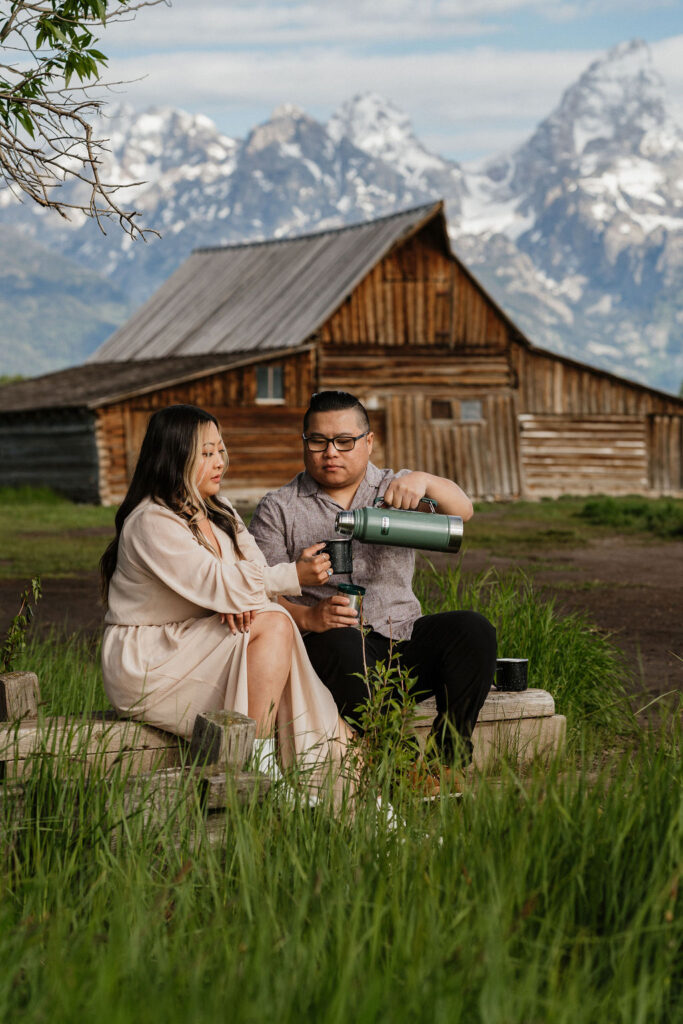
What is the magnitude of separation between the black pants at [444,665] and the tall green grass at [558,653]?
1367 millimetres

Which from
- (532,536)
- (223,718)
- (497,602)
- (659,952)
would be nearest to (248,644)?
(223,718)

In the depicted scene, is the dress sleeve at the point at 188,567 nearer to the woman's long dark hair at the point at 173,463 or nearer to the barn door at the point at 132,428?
the woman's long dark hair at the point at 173,463

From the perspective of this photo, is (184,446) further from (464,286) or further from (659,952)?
(464,286)

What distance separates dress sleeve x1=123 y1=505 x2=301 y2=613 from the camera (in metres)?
Answer: 3.77

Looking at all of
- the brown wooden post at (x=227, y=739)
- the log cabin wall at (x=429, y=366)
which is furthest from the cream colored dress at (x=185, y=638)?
the log cabin wall at (x=429, y=366)

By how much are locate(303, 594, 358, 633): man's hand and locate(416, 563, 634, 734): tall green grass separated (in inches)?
65.8

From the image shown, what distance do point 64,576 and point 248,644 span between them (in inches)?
376

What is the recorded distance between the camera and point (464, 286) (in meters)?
28.8

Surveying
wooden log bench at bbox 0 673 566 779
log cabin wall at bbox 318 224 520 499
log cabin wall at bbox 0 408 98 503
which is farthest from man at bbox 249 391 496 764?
log cabin wall at bbox 318 224 520 499

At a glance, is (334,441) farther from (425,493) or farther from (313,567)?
(313,567)

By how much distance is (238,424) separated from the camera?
88.2 feet

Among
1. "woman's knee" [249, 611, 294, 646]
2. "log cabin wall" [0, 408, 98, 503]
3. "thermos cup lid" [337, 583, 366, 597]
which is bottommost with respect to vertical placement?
"woman's knee" [249, 611, 294, 646]

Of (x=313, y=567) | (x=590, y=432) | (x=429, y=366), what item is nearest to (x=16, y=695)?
(x=313, y=567)

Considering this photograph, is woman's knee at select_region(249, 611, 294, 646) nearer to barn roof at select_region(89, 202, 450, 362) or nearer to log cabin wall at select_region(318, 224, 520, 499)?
barn roof at select_region(89, 202, 450, 362)
